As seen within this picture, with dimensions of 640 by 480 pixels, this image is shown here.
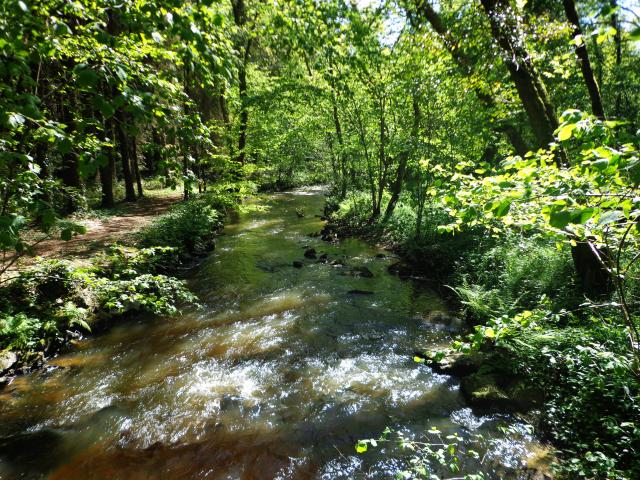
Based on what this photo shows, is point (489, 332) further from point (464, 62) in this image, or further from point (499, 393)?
point (464, 62)

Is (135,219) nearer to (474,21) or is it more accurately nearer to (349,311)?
(349,311)

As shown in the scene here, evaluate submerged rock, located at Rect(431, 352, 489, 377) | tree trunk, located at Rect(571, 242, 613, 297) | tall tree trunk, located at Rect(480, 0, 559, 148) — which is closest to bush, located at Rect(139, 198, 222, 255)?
submerged rock, located at Rect(431, 352, 489, 377)

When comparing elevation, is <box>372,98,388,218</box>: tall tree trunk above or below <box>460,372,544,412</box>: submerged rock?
above

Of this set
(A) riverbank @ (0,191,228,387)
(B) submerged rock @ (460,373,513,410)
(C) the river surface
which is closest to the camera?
(C) the river surface

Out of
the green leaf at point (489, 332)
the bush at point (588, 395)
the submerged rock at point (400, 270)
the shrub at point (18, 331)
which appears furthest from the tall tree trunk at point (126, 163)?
the bush at point (588, 395)

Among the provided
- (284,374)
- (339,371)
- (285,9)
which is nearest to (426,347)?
(339,371)

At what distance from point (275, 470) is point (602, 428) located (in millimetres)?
3936

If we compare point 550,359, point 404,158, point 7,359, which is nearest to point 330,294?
point 550,359

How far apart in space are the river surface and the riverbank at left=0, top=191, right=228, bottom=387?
395 millimetres

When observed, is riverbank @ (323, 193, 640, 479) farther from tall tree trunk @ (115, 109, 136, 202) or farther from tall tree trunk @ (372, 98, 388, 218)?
tall tree trunk @ (115, 109, 136, 202)

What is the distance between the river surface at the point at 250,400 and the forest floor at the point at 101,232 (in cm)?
242

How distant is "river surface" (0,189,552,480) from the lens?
13.8 feet

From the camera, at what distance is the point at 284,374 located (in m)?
5.91

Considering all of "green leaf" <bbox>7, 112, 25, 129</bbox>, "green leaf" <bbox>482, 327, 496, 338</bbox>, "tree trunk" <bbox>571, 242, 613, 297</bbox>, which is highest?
"green leaf" <bbox>7, 112, 25, 129</bbox>
